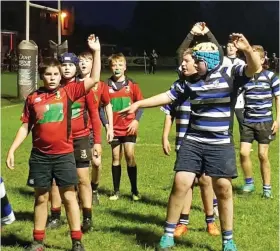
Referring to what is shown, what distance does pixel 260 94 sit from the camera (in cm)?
830

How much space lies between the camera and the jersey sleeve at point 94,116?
6434mm

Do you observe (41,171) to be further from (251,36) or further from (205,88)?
(251,36)

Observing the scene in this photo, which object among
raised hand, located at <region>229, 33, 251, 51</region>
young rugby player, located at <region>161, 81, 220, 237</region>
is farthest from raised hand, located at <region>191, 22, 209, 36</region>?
raised hand, located at <region>229, 33, 251, 51</region>

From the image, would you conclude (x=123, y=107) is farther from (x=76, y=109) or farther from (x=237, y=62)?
(x=76, y=109)

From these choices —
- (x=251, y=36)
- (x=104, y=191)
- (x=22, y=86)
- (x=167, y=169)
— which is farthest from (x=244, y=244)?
(x=251, y=36)

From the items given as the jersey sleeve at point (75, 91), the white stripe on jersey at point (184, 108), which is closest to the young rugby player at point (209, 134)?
the jersey sleeve at point (75, 91)

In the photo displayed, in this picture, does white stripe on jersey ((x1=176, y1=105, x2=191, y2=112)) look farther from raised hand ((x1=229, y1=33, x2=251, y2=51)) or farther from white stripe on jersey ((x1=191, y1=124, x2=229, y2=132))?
raised hand ((x1=229, y1=33, x2=251, y2=51))

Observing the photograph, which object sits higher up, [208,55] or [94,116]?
[208,55]

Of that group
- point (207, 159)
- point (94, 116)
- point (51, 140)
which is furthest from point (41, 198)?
point (207, 159)

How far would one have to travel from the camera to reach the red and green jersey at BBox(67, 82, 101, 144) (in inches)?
254

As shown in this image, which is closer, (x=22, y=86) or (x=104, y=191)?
(x=104, y=191)

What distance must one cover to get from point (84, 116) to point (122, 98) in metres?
1.66

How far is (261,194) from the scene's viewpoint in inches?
335

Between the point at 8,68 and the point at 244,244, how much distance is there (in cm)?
4677
